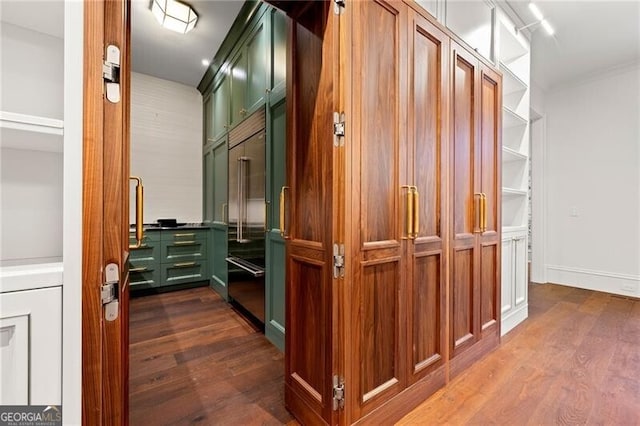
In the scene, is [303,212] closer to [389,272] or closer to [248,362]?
[389,272]

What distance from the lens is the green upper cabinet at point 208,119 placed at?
414 centimetres

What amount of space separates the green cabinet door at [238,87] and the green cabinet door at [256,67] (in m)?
0.10

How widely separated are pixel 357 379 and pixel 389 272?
54cm

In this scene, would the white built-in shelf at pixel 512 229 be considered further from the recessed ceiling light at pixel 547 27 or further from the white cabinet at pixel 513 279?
the recessed ceiling light at pixel 547 27

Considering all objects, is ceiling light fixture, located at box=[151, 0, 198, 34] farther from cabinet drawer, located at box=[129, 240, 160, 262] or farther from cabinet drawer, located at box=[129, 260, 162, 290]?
cabinet drawer, located at box=[129, 260, 162, 290]

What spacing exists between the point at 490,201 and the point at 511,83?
147 centimetres

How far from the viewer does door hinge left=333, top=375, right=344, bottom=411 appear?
1287 mm

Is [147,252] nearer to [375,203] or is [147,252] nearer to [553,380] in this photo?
[375,203]

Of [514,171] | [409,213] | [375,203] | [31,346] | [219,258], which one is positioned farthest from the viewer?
[219,258]

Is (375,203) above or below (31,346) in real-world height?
above

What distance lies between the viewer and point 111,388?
763 mm

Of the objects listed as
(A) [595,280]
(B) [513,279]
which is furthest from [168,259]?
(A) [595,280]

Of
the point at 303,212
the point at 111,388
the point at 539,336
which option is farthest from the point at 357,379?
the point at 539,336

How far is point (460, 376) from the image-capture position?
1.94 m
